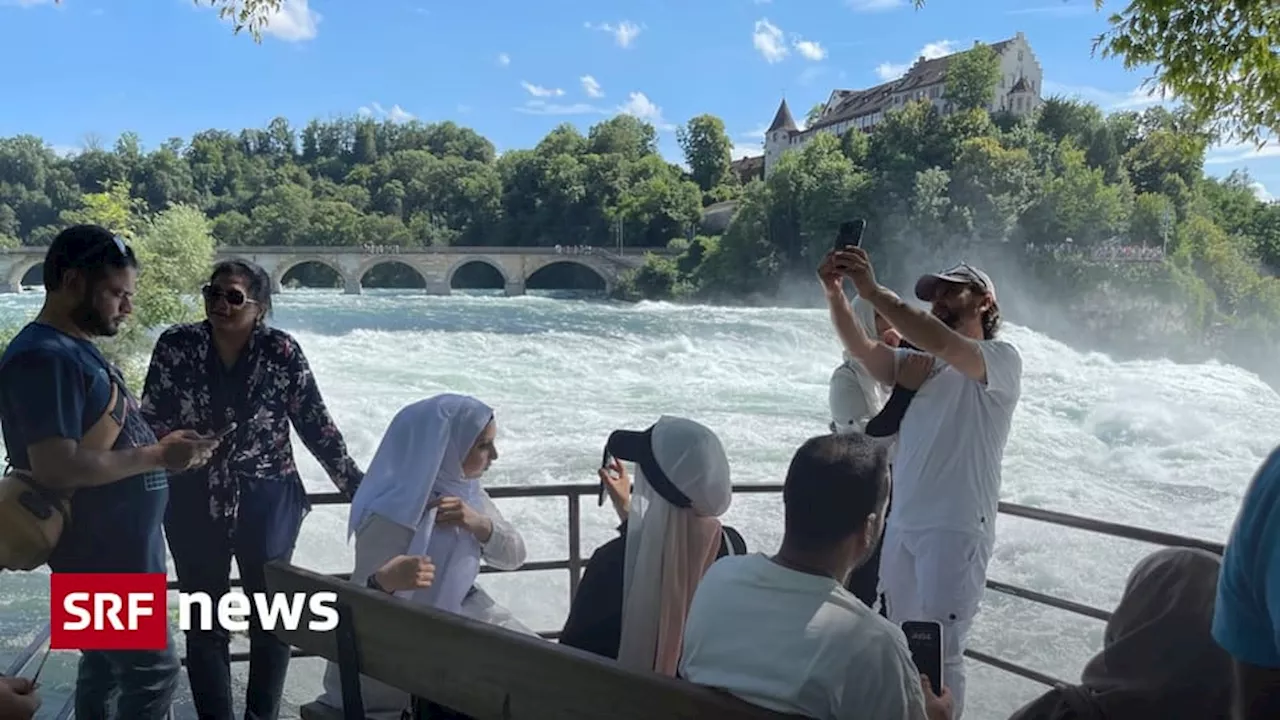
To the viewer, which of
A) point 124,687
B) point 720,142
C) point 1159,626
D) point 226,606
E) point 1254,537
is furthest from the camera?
point 720,142

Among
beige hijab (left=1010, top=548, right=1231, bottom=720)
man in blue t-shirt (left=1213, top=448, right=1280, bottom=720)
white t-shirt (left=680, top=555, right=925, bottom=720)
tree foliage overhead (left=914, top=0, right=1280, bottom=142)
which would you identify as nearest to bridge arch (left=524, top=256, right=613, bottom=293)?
tree foliage overhead (left=914, top=0, right=1280, bottom=142)

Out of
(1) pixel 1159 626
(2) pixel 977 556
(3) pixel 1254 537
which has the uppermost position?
(3) pixel 1254 537

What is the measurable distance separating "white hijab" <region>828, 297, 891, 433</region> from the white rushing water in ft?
6.48

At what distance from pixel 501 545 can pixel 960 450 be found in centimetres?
116

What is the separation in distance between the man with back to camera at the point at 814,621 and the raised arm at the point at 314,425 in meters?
1.49

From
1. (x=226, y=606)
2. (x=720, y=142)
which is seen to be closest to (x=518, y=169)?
(x=720, y=142)

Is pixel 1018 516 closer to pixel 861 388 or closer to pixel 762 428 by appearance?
pixel 861 388

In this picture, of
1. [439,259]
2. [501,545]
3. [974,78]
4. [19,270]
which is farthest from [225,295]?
[974,78]

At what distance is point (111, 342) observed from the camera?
17.5 m

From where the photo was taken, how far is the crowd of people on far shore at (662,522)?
139 cm

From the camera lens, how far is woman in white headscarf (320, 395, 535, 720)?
6.64 feet

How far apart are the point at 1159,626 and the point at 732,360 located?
87.5 ft

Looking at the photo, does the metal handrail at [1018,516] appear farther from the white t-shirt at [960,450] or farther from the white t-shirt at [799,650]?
the white t-shirt at [799,650]

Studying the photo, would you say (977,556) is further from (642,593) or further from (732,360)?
(732,360)
